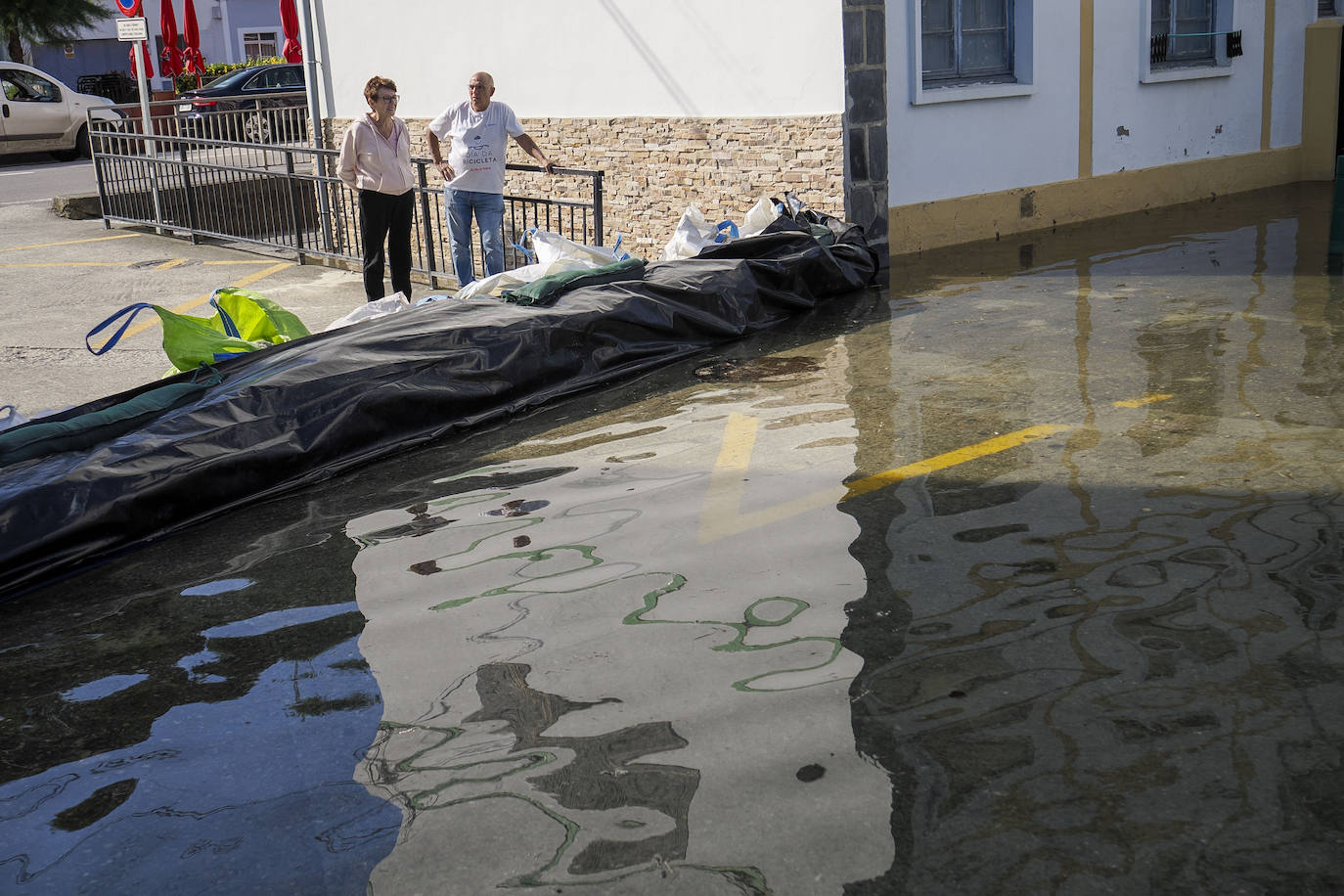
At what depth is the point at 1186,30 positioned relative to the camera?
13.3 m

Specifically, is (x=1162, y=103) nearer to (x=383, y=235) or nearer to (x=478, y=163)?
(x=478, y=163)

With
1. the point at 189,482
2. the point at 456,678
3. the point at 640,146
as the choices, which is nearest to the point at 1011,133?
the point at 640,146

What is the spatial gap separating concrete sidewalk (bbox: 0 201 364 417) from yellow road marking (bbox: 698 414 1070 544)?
3.86 m

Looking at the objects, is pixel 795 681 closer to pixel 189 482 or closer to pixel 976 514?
pixel 976 514

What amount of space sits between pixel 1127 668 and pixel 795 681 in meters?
0.87

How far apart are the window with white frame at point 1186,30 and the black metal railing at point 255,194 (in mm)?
6098

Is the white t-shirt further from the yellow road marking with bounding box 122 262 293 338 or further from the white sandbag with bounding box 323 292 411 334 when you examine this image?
the yellow road marking with bounding box 122 262 293 338

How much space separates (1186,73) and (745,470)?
1005cm

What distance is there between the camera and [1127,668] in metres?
3.35

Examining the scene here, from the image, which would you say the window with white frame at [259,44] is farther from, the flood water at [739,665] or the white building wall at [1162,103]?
the flood water at [739,665]

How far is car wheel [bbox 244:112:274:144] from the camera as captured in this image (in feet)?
44.9

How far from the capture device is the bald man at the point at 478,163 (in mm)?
9133

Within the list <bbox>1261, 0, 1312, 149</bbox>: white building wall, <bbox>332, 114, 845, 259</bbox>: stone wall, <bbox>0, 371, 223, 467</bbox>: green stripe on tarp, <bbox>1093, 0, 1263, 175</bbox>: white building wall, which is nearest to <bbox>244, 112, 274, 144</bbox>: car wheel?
<bbox>332, 114, 845, 259</bbox>: stone wall

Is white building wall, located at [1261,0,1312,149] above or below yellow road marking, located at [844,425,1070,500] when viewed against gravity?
above
